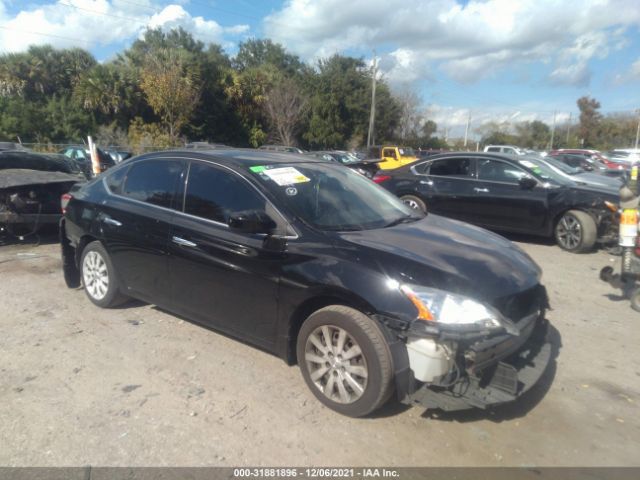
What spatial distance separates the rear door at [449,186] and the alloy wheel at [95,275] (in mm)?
6193

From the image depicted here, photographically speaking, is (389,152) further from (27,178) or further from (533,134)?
(533,134)

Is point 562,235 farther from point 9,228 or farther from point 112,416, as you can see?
point 9,228

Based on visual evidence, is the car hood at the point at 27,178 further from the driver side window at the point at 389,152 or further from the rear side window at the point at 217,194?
the driver side window at the point at 389,152

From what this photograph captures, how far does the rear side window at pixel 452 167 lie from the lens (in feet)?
29.5

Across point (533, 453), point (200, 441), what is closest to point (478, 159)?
point (533, 453)

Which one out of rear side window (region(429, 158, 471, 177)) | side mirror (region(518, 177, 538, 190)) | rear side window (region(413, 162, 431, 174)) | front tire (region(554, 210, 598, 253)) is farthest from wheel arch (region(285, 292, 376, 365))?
rear side window (region(413, 162, 431, 174))

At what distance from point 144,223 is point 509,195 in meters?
6.36

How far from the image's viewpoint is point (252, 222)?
3.39 m

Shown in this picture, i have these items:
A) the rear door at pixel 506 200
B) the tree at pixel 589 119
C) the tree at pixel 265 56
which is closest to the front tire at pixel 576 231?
the rear door at pixel 506 200

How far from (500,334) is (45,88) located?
37173mm

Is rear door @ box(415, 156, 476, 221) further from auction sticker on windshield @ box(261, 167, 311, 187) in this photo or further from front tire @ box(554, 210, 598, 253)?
auction sticker on windshield @ box(261, 167, 311, 187)

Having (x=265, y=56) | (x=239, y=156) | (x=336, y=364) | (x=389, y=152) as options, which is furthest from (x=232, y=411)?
(x=265, y=56)

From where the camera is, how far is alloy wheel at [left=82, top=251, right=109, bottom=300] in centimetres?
489

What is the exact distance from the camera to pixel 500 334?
9.50ft
